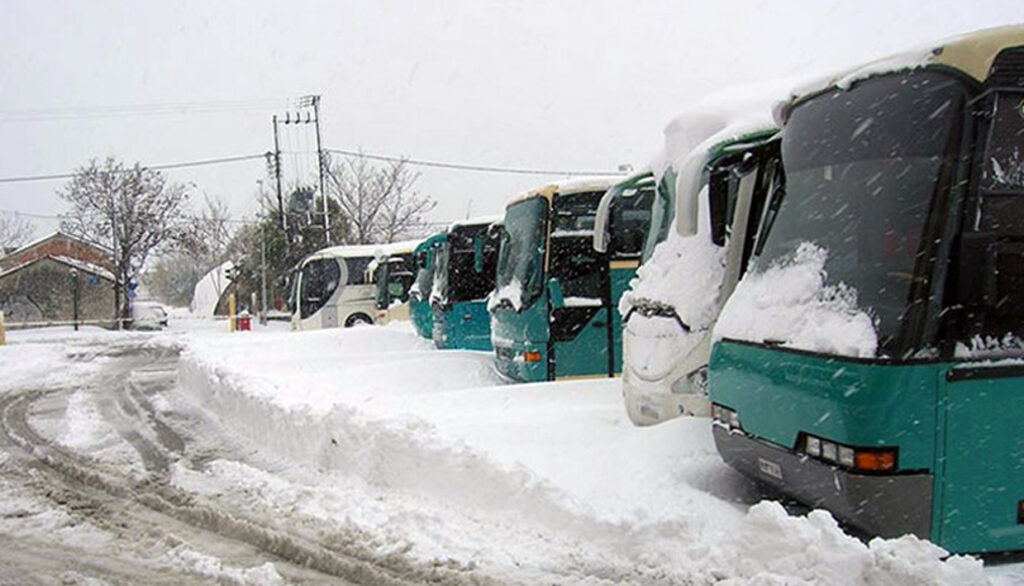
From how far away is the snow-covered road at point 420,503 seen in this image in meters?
4.27

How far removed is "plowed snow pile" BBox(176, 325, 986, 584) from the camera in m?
3.95

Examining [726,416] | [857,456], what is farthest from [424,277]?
[857,456]

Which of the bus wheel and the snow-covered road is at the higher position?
the bus wheel

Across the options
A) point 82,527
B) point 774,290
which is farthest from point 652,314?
point 82,527

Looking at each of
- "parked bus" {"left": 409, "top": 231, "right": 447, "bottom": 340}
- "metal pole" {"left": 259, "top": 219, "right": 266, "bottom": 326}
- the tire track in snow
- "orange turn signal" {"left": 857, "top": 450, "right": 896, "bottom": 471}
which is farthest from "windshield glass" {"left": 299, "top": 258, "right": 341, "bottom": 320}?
"orange turn signal" {"left": 857, "top": 450, "right": 896, "bottom": 471}

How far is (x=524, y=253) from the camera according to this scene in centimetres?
1095

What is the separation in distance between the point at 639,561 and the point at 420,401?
4800 mm

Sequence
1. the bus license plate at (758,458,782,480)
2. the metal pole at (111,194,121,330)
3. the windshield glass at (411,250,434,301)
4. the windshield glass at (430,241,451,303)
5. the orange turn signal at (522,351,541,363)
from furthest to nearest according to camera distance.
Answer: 1. the metal pole at (111,194,121,330)
2. the windshield glass at (411,250,434,301)
3. the windshield glass at (430,241,451,303)
4. the orange turn signal at (522,351,541,363)
5. the bus license plate at (758,458,782,480)

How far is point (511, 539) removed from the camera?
5.09 m

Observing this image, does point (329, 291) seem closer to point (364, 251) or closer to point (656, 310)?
point (364, 251)

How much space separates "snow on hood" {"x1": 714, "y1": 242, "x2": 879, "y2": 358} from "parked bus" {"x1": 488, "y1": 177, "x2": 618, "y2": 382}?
5.14 meters

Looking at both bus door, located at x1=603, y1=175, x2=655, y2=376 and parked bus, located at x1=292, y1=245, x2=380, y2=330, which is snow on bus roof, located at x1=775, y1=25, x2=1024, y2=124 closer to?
bus door, located at x1=603, y1=175, x2=655, y2=376

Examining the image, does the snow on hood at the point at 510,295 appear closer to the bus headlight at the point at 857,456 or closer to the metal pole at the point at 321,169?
the bus headlight at the point at 857,456

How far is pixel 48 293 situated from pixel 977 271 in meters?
49.3
